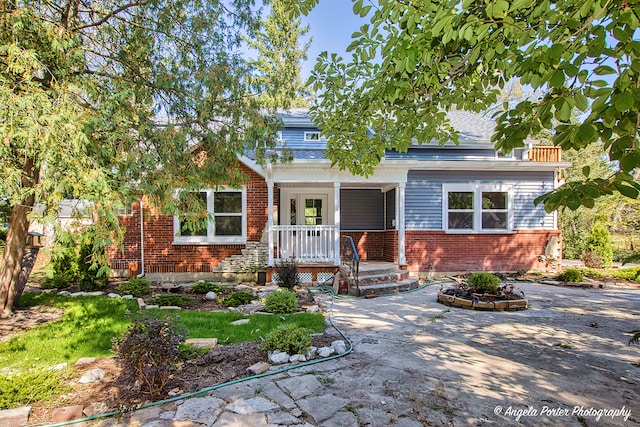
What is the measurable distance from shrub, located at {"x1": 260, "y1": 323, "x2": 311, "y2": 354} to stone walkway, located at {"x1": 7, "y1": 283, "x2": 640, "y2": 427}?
13.8 inches

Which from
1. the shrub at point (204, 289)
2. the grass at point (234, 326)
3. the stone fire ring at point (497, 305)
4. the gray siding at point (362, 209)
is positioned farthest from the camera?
the gray siding at point (362, 209)

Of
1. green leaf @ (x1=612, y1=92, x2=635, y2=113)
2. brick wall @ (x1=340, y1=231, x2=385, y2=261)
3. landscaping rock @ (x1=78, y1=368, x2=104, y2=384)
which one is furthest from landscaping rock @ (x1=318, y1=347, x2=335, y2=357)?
brick wall @ (x1=340, y1=231, x2=385, y2=261)

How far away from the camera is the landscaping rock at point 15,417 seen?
8.77ft

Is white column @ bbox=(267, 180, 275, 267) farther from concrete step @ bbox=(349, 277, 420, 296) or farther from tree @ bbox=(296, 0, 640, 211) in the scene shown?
tree @ bbox=(296, 0, 640, 211)

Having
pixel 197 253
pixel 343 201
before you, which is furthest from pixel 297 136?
pixel 197 253

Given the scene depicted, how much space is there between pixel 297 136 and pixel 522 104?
1061cm

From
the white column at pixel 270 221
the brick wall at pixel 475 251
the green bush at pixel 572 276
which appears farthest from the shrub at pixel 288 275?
the green bush at pixel 572 276

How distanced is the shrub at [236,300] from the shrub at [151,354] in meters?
3.57

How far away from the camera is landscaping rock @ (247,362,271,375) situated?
11.6 ft

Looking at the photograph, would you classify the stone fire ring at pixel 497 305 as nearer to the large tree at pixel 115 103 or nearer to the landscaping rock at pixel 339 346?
the landscaping rock at pixel 339 346

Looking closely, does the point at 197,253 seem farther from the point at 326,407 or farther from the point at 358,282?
the point at 326,407

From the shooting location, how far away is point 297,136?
12.5 metres

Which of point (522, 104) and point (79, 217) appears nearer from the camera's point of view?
point (522, 104)

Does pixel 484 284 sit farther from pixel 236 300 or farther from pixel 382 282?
pixel 236 300
